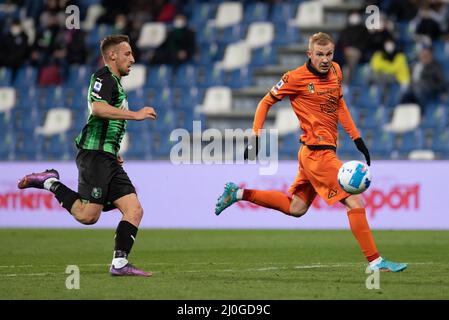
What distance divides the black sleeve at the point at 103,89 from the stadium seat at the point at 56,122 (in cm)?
1390

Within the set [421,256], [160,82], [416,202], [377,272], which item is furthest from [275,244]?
[160,82]

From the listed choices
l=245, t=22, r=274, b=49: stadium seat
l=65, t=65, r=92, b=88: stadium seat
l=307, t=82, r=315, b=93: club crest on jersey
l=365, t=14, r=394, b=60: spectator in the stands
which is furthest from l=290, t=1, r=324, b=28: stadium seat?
l=307, t=82, r=315, b=93: club crest on jersey

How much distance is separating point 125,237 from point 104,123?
1121mm

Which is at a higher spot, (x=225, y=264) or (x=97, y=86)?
(x=97, y=86)

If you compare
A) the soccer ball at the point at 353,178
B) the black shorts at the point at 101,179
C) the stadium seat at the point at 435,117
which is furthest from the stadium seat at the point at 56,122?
the soccer ball at the point at 353,178

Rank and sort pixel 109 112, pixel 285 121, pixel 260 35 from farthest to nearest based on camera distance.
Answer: pixel 260 35 < pixel 285 121 < pixel 109 112

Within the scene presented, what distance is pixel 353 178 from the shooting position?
9.85 m

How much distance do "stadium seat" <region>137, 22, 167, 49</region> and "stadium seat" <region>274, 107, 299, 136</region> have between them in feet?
15.4

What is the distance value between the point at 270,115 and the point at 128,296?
48.7ft

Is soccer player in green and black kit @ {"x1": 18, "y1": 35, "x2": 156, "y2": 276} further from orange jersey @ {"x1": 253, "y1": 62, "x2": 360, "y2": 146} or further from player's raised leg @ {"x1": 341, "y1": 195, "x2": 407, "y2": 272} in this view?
player's raised leg @ {"x1": 341, "y1": 195, "x2": 407, "y2": 272}

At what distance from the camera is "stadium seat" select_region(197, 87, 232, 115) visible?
23.1m

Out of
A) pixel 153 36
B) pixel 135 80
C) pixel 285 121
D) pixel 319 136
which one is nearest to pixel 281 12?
pixel 153 36

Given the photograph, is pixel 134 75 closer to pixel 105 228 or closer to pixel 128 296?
pixel 105 228

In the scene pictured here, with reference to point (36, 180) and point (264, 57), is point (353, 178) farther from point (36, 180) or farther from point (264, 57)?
point (264, 57)
